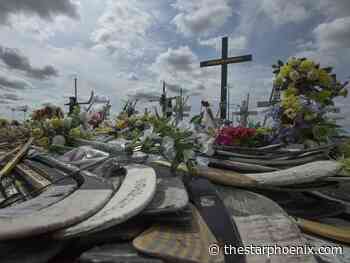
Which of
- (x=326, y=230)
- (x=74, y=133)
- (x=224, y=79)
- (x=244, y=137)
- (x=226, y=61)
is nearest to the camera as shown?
(x=326, y=230)

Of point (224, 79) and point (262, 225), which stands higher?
point (224, 79)

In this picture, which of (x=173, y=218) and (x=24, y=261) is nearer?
(x=24, y=261)

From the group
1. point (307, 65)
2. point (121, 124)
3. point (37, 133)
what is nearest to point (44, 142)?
point (37, 133)

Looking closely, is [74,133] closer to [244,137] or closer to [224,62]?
[244,137]

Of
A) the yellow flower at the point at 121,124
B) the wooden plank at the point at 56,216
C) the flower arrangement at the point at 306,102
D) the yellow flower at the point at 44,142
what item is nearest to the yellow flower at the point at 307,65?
the flower arrangement at the point at 306,102

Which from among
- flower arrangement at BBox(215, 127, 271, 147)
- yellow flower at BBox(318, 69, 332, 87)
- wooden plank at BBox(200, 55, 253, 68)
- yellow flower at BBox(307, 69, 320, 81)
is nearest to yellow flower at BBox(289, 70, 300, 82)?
yellow flower at BBox(307, 69, 320, 81)

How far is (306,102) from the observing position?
2621 mm

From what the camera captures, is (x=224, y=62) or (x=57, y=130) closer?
(x=57, y=130)

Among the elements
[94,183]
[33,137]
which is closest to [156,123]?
[94,183]

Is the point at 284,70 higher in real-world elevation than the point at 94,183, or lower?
higher

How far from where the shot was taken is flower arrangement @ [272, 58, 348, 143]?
2566mm

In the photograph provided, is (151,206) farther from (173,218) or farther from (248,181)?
(248,181)

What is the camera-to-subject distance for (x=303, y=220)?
1.50 metres

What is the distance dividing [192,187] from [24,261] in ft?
3.68
